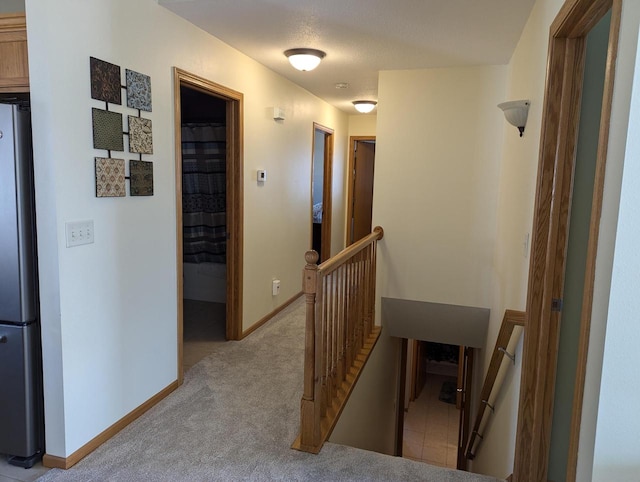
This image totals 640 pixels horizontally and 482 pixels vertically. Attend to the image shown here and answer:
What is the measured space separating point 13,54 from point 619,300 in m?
2.53

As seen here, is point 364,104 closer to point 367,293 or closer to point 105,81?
point 367,293

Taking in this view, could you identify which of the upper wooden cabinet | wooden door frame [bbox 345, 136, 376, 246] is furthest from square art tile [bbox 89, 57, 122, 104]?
wooden door frame [bbox 345, 136, 376, 246]

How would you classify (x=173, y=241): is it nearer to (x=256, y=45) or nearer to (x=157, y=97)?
(x=157, y=97)

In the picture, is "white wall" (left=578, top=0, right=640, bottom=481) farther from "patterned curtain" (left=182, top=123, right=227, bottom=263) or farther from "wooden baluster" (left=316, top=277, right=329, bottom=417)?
"patterned curtain" (left=182, top=123, right=227, bottom=263)

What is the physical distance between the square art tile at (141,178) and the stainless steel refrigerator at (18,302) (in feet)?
1.67

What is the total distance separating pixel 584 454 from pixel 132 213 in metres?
2.26

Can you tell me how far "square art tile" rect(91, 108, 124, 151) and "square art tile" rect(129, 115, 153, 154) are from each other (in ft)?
0.26

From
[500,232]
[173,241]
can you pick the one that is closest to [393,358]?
[500,232]

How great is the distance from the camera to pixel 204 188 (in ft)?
15.5

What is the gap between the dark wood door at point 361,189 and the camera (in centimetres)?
689

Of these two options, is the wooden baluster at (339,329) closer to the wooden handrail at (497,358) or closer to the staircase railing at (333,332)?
the staircase railing at (333,332)

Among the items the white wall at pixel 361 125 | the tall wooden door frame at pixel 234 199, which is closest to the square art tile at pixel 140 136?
the tall wooden door frame at pixel 234 199

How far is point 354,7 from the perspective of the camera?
99.7 inches

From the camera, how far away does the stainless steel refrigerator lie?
6.50ft
